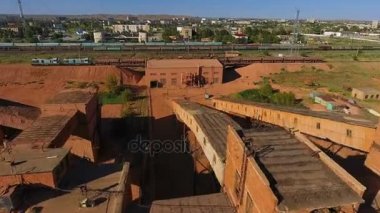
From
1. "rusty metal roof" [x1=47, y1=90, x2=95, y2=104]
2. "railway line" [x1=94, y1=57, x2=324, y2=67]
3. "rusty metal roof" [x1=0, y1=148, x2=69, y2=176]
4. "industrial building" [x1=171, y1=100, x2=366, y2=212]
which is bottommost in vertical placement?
"railway line" [x1=94, y1=57, x2=324, y2=67]

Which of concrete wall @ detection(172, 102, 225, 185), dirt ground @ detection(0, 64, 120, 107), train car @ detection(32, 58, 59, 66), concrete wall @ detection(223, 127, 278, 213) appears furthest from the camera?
train car @ detection(32, 58, 59, 66)

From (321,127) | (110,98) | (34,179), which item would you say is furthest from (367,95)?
(34,179)

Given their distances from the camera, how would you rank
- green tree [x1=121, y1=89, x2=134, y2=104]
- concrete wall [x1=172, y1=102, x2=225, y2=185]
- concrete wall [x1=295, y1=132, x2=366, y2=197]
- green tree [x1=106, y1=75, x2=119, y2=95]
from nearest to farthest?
concrete wall [x1=295, y1=132, x2=366, y2=197] < concrete wall [x1=172, y1=102, x2=225, y2=185] < green tree [x1=121, y1=89, x2=134, y2=104] < green tree [x1=106, y1=75, x2=119, y2=95]

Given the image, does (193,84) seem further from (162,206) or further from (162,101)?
(162,206)

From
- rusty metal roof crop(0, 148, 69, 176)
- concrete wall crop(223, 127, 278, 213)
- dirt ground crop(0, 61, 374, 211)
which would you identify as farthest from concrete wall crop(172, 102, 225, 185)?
rusty metal roof crop(0, 148, 69, 176)

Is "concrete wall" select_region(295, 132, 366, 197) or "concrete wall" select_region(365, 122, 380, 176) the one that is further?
"concrete wall" select_region(365, 122, 380, 176)

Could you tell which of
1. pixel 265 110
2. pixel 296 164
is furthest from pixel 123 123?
pixel 296 164

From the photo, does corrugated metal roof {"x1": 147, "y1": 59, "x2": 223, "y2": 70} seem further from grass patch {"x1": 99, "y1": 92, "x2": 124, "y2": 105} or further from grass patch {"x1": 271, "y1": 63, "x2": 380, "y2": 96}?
grass patch {"x1": 271, "y1": 63, "x2": 380, "y2": 96}

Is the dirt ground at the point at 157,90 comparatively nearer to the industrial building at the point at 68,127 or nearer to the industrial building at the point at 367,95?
the industrial building at the point at 68,127
